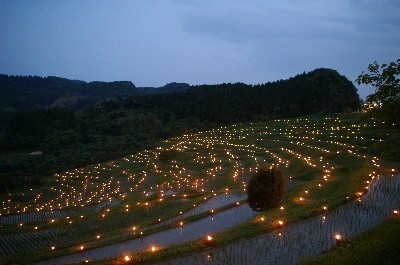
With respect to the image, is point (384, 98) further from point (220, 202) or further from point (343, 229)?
point (220, 202)

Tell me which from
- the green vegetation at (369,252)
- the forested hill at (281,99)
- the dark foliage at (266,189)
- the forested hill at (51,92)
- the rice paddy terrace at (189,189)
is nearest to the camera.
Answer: the green vegetation at (369,252)

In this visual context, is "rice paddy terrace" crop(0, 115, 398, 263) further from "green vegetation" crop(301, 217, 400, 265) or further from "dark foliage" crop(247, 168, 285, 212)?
"green vegetation" crop(301, 217, 400, 265)

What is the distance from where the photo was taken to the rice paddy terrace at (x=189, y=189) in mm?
15898

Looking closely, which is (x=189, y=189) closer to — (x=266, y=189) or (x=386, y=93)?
(x=266, y=189)

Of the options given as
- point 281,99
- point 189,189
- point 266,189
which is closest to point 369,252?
point 266,189

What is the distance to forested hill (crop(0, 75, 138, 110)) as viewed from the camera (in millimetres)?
→ 133875

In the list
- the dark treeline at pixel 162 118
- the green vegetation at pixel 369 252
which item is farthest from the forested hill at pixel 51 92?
A: the green vegetation at pixel 369 252

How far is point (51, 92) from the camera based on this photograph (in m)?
155

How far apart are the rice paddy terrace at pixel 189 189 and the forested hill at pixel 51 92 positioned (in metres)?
95.8

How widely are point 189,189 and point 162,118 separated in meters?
62.2

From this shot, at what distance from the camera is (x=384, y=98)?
8492mm

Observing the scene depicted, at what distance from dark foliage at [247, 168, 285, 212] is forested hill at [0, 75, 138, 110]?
120 meters

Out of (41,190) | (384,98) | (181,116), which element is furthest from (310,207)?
(181,116)

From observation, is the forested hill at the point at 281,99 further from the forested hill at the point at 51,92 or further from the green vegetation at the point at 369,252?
the forested hill at the point at 51,92
